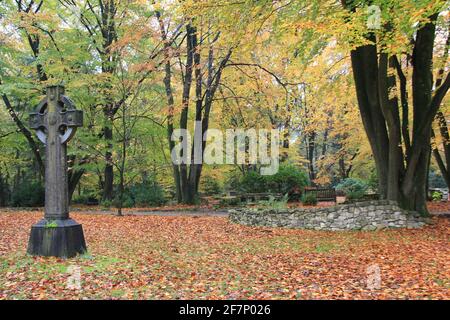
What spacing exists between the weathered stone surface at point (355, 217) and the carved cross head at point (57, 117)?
7.63m

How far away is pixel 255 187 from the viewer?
797 inches

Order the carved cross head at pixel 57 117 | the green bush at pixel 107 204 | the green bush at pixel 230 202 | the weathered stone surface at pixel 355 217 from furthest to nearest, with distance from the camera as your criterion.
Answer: the green bush at pixel 107 204 → the green bush at pixel 230 202 → the weathered stone surface at pixel 355 217 → the carved cross head at pixel 57 117

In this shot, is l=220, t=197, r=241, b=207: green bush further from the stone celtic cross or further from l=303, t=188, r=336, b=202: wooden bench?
the stone celtic cross

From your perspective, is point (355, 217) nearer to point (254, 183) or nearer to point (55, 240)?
point (55, 240)

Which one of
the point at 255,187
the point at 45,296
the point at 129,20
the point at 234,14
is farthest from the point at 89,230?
the point at 129,20

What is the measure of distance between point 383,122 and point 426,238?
377 centimetres

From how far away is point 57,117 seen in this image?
7.56 metres

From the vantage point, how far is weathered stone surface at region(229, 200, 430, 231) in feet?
38.5

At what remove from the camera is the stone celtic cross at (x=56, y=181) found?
7.08 m

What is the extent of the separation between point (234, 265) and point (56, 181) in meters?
3.62

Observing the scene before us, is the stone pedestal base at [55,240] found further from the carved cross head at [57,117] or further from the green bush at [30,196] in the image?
the green bush at [30,196]

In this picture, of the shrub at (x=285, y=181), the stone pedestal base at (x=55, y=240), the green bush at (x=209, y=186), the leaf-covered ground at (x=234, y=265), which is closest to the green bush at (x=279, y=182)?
the shrub at (x=285, y=181)

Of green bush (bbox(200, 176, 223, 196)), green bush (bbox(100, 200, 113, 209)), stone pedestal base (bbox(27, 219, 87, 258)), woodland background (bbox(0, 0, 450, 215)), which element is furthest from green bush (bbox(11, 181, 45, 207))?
stone pedestal base (bbox(27, 219, 87, 258))

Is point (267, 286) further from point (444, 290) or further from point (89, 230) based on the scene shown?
point (89, 230)
